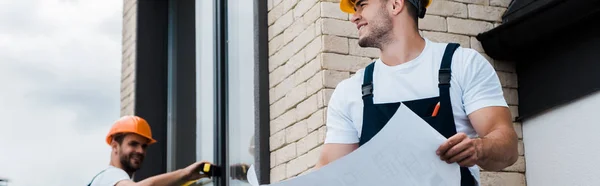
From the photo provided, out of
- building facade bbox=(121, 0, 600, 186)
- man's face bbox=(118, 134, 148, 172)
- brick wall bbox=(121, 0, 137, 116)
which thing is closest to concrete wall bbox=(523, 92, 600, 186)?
building facade bbox=(121, 0, 600, 186)

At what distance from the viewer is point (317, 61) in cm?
496

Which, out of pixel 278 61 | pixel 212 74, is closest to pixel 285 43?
pixel 278 61

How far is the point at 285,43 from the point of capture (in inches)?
216

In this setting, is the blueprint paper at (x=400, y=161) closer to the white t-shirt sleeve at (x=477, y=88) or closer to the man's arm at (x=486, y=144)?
the man's arm at (x=486, y=144)

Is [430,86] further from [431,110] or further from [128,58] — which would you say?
[128,58]

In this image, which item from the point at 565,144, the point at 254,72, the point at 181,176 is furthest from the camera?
the point at 181,176

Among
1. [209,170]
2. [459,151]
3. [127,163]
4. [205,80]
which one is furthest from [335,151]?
[205,80]

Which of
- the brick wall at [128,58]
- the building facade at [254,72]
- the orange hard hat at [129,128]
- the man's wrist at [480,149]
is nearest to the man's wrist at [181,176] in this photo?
the building facade at [254,72]

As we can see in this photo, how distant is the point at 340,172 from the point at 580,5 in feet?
7.80

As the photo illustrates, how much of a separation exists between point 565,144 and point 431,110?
7.30ft

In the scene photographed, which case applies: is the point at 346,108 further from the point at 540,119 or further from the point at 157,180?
the point at 157,180

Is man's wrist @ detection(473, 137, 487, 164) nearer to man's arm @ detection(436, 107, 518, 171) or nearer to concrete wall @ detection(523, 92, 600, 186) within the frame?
man's arm @ detection(436, 107, 518, 171)

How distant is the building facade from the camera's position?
5020 mm

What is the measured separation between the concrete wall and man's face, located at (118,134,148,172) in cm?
266
